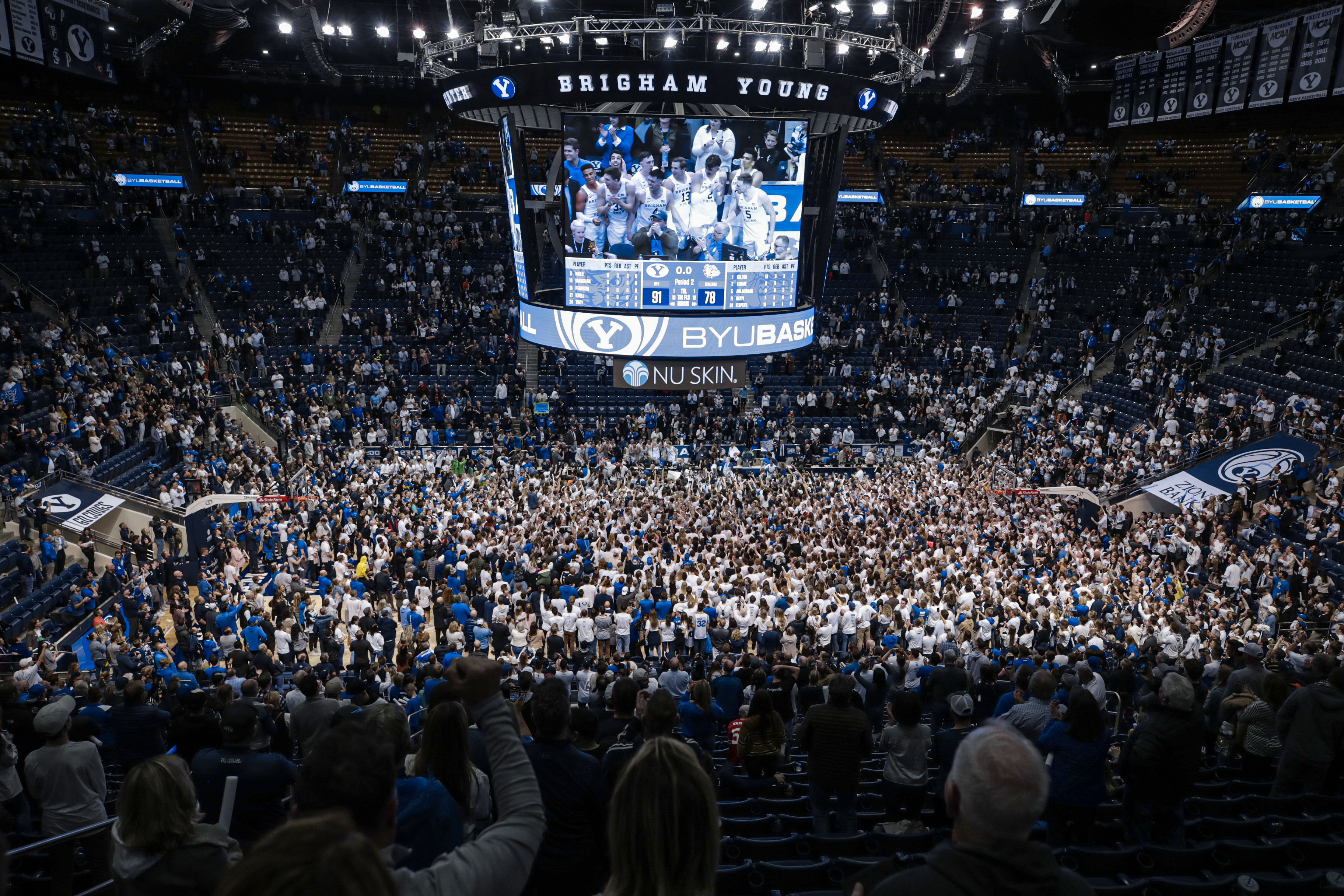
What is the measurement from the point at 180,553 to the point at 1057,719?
2060cm

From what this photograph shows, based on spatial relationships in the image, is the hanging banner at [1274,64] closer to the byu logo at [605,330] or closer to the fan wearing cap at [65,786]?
the byu logo at [605,330]

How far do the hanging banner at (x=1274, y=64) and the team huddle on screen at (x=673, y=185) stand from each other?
54.0ft

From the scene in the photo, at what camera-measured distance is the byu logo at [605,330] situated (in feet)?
72.7

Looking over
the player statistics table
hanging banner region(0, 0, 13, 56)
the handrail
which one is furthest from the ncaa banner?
the handrail

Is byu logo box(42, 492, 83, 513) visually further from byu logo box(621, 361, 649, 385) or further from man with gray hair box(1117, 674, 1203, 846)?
man with gray hair box(1117, 674, 1203, 846)

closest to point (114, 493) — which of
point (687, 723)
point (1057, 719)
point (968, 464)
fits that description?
point (687, 723)

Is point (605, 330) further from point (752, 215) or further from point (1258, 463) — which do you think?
point (1258, 463)

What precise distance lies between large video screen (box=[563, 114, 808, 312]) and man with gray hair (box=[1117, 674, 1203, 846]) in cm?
1695

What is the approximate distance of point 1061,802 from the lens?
5.84 meters

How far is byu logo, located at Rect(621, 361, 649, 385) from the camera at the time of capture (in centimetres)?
2306

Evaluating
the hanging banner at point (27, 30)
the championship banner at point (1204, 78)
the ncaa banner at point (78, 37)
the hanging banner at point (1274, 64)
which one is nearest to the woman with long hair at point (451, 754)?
the hanging banner at point (27, 30)

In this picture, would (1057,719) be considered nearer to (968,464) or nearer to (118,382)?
(968,464)

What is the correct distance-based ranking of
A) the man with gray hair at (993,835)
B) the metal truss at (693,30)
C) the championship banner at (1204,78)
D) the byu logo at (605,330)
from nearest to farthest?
the man with gray hair at (993,835), the metal truss at (693,30), the byu logo at (605,330), the championship banner at (1204,78)

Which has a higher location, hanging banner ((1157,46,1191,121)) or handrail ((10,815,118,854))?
hanging banner ((1157,46,1191,121))
